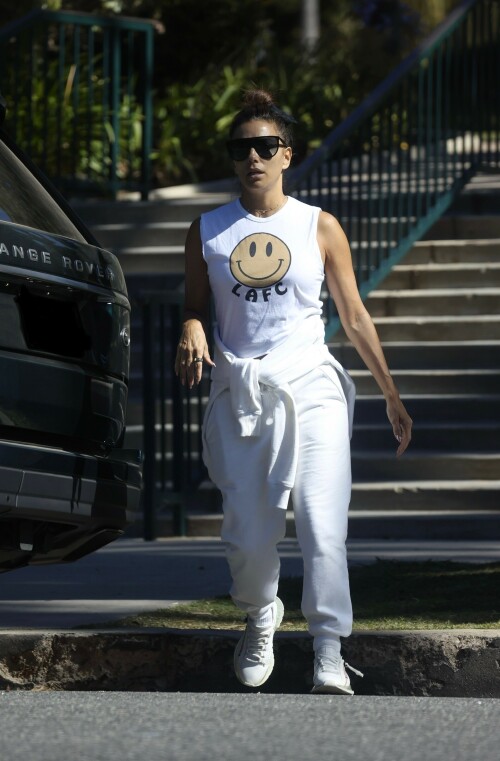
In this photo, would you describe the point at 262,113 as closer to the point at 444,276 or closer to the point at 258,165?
the point at 258,165

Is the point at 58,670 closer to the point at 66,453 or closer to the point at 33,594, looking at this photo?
the point at 66,453

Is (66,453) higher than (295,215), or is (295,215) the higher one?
(295,215)

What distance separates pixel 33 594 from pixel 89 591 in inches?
9.6

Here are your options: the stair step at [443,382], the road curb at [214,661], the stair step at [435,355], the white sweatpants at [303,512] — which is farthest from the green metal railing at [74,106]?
the white sweatpants at [303,512]

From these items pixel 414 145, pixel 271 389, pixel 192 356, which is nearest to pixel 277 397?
pixel 271 389

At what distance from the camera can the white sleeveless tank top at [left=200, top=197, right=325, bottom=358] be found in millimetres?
5289

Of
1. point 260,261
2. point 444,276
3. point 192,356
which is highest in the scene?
point 260,261

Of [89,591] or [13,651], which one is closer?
[13,651]

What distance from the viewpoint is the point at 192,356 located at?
523cm

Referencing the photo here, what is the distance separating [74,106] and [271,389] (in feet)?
28.1

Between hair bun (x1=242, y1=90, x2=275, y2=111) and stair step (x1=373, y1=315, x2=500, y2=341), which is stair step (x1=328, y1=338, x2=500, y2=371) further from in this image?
hair bun (x1=242, y1=90, x2=275, y2=111)

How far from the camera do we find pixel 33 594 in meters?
7.07

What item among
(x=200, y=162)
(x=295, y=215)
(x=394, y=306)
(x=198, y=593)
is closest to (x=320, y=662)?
(x=295, y=215)

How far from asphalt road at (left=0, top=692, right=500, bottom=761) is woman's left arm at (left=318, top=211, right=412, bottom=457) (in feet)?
2.90
